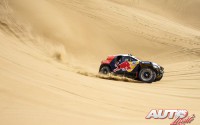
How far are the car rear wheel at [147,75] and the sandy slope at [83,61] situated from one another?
1.31 ft

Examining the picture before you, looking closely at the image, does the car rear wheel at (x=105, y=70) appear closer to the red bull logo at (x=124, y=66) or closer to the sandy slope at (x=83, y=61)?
the red bull logo at (x=124, y=66)

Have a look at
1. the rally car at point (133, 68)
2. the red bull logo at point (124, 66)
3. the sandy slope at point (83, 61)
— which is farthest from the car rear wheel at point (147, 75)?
the red bull logo at point (124, 66)

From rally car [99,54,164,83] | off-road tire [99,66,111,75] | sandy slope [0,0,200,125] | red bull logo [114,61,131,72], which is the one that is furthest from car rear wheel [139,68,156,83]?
off-road tire [99,66,111,75]

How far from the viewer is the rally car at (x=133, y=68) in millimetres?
11828

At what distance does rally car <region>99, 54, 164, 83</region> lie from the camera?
38.8ft

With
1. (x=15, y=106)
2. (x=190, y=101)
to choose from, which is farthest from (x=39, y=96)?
(x=190, y=101)

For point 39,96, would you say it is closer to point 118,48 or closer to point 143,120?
point 143,120

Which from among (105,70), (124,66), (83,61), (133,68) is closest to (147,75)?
(133,68)

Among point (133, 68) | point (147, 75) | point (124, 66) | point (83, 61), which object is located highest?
point (83, 61)

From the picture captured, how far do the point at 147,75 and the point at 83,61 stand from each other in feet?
24.2

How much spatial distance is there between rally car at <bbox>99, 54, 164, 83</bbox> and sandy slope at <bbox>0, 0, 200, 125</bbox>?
1.71ft

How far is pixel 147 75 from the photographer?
39.0ft

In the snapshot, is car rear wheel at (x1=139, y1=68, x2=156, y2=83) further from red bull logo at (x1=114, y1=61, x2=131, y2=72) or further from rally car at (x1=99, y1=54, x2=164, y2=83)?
red bull logo at (x1=114, y1=61, x2=131, y2=72)

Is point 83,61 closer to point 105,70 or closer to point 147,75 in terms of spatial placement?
point 105,70
